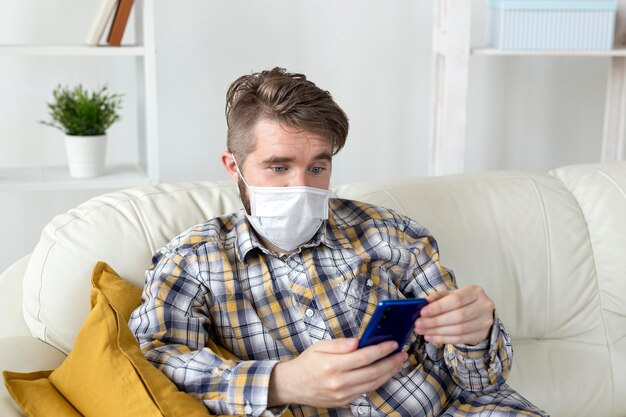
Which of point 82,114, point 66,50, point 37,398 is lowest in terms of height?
point 37,398

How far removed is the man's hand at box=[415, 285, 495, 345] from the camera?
1374mm

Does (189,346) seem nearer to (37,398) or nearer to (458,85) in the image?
(37,398)

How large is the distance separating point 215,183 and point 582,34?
1204 mm

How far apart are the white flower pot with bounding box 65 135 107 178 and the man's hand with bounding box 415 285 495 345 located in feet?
4.13

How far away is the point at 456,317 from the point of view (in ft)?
4.58

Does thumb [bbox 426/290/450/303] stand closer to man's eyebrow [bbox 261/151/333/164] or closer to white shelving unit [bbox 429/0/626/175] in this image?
man's eyebrow [bbox 261/151/333/164]

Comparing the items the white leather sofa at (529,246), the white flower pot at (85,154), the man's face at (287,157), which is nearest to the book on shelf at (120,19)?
the white flower pot at (85,154)

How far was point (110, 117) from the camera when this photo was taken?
2.42 meters

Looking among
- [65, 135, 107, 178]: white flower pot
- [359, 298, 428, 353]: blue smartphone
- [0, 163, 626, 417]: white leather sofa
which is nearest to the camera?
[359, 298, 428, 353]: blue smartphone

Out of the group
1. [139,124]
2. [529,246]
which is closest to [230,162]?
[529,246]

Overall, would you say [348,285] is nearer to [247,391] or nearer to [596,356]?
[247,391]

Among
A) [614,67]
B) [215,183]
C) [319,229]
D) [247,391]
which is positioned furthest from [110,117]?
[614,67]

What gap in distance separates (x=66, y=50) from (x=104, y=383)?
116 centimetres

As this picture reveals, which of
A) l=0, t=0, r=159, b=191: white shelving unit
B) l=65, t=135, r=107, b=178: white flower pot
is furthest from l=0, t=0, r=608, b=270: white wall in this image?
l=65, t=135, r=107, b=178: white flower pot
